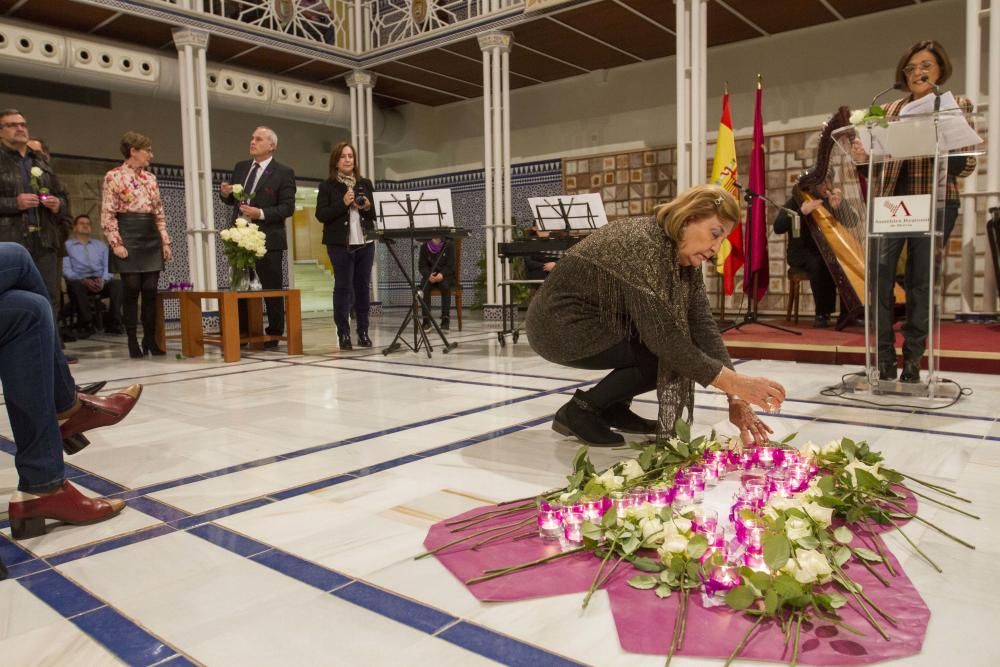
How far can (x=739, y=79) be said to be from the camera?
8102 mm

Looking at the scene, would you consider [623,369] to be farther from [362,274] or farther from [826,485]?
[362,274]

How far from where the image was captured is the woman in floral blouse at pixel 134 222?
5000mm

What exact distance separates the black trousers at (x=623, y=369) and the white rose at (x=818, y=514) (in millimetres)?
1002

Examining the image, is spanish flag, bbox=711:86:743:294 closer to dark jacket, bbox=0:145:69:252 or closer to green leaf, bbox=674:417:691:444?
green leaf, bbox=674:417:691:444

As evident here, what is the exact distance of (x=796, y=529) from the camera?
1.42m

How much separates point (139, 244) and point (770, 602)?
5.01m

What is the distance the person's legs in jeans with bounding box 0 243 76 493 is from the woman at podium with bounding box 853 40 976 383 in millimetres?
3064

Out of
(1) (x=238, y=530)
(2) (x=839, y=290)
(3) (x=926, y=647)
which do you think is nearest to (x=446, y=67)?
(2) (x=839, y=290)

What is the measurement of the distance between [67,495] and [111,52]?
6.67 meters

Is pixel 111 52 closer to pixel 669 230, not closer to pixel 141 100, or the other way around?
pixel 141 100

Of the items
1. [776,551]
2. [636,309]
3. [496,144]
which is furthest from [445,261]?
[776,551]

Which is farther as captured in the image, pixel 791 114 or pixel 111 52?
pixel 791 114

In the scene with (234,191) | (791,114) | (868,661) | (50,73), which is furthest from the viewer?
(791,114)

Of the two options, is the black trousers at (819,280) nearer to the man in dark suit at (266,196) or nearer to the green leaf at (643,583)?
the man in dark suit at (266,196)
